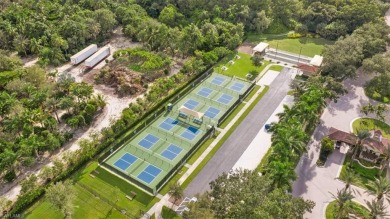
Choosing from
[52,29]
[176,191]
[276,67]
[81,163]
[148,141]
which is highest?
[276,67]

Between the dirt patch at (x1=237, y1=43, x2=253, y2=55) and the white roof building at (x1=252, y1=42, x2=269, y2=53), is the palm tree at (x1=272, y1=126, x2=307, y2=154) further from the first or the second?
the dirt patch at (x1=237, y1=43, x2=253, y2=55)

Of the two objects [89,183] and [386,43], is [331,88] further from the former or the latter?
[89,183]

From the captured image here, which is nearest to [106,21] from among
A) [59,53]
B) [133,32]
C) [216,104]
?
[133,32]

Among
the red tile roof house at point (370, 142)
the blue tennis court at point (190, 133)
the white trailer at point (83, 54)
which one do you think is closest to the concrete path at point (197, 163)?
the blue tennis court at point (190, 133)

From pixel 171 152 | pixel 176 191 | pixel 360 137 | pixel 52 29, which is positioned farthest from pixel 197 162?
pixel 52 29

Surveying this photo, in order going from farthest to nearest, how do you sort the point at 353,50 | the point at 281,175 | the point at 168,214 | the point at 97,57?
the point at 97,57, the point at 353,50, the point at 168,214, the point at 281,175

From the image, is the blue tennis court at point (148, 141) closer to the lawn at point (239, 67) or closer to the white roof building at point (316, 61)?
the lawn at point (239, 67)

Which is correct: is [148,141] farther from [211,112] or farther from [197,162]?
[211,112]
